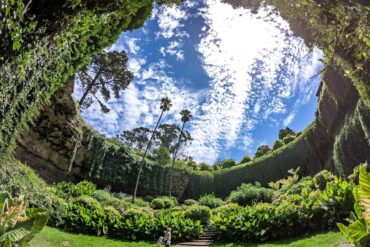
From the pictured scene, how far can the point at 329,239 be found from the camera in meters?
9.80

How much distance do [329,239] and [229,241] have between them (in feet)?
16.2

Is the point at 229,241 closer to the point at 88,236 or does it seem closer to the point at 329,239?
the point at 329,239

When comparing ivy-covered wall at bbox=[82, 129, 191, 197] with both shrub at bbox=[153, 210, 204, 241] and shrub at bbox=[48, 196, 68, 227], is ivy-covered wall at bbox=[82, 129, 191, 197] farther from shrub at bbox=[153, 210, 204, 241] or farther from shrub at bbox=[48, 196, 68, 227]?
shrub at bbox=[153, 210, 204, 241]

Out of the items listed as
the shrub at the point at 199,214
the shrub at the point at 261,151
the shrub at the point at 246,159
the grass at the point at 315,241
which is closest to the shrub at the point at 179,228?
the shrub at the point at 199,214

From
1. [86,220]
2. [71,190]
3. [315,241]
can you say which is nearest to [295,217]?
[315,241]

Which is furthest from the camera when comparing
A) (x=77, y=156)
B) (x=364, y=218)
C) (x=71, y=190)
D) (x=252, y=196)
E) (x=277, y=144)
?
(x=277, y=144)

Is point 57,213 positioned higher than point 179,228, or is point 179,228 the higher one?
point 57,213

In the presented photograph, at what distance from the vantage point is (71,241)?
1284 centimetres

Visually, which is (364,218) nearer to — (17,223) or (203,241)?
(17,223)

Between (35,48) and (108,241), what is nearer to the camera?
(35,48)

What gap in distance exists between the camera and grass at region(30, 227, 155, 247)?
11.5 m

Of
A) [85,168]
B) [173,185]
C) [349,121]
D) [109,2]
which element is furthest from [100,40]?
[173,185]

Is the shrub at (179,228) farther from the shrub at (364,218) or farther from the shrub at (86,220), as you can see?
the shrub at (364,218)

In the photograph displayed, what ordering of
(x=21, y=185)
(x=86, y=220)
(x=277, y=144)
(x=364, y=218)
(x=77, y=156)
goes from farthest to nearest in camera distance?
(x=277, y=144)
(x=77, y=156)
(x=86, y=220)
(x=21, y=185)
(x=364, y=218)
